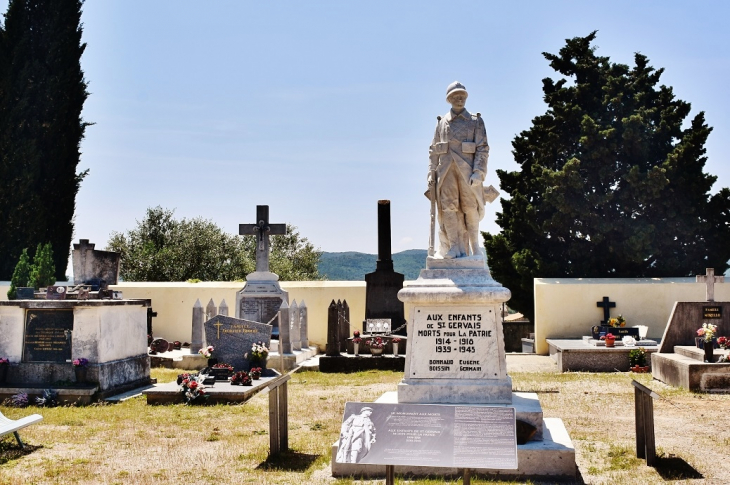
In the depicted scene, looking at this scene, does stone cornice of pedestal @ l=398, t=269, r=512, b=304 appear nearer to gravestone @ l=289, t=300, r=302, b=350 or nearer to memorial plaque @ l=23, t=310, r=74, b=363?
memorial plaque @ l=23, t=310, r=74, b=363

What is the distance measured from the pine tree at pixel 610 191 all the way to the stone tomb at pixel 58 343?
1324cm

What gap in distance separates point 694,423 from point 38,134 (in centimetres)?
2506

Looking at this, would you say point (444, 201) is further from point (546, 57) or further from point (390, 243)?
point (546, 57)

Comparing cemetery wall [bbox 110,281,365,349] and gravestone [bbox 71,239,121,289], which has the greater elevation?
gravestone [bbox 71,239,121,289]

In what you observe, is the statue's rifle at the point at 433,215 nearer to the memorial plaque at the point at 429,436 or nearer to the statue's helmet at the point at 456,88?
the statue's helmet at the point at 456,88

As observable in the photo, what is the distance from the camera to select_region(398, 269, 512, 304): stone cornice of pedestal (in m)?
7.36

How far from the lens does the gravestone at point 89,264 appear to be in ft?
45.3

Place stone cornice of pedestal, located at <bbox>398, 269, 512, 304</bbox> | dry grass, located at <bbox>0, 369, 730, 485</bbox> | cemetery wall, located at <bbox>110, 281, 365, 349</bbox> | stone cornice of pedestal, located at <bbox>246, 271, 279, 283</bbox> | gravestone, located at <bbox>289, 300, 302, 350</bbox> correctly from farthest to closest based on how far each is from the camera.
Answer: cemetery wall, located at <bbox>110, 281, 365, 349</bbox>, stone cornice of pedestal, located at <bbox>246, 271, 279, 283</bbox>, gravestone, located at <bbox>289, 300, 302, 350</bbox>, stone cornice of pedestal, located at <bbox>398, 269, 512, 304</bbox>, dry grass, located at <bbox>0, 369, 730, 485</bbox>

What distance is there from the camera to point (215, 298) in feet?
69.3

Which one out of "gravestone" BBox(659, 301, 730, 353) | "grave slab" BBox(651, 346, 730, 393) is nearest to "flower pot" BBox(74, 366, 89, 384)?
"grave slab" BBox(651, 346, 730, 393)

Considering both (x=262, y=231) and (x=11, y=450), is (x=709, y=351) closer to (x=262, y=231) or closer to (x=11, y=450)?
(x=11, y=450)

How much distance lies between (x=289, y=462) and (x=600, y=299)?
13.5m

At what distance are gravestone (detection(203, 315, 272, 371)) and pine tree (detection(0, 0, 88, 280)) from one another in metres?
14.7

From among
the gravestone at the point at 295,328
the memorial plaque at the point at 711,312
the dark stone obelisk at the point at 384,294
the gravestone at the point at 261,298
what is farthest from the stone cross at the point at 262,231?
the memorial plaque at the point at 711,312
